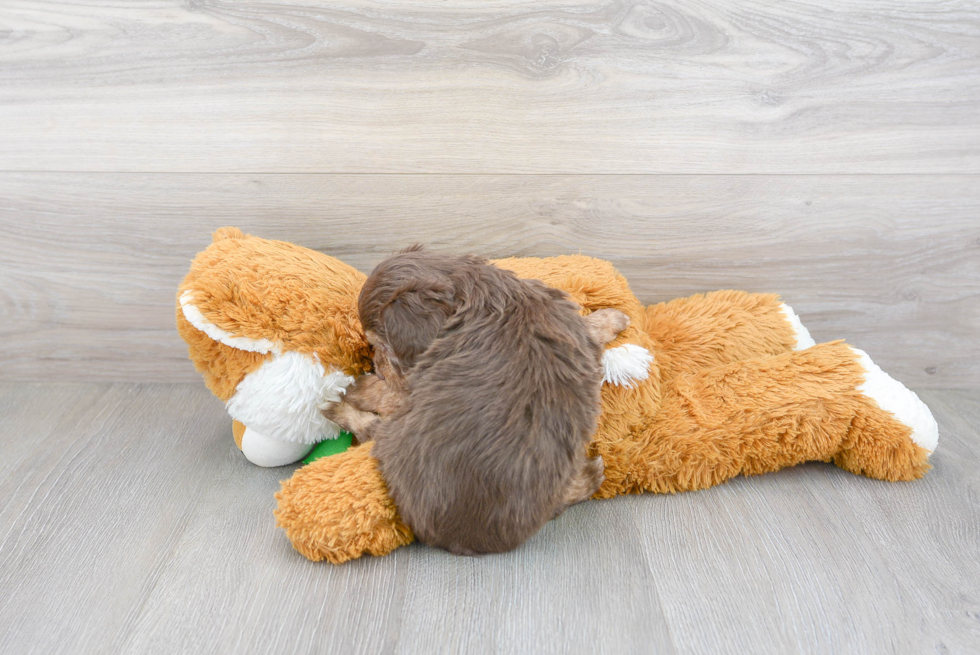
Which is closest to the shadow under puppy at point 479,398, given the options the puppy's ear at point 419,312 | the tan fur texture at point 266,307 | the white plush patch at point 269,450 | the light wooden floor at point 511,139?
the puppy's ear at point 419,312

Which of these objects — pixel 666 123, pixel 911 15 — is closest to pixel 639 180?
pixel 666 123

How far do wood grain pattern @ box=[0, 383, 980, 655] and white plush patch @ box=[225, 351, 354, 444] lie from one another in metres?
0.10

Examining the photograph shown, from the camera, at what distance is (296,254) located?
930 mm

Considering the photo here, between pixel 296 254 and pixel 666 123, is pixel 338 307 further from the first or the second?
pixel 666 123

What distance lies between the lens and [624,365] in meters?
0.88

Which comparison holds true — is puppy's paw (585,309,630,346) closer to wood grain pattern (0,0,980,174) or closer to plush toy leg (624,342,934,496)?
plush toy leg (624,342,934,496)

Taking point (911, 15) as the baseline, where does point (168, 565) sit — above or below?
below

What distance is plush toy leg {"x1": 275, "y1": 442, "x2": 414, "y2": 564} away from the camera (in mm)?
762

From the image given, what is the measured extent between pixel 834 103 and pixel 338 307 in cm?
81

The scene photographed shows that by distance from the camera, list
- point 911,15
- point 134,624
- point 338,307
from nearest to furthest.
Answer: point 134,624 < point 338,307 < point 911,15

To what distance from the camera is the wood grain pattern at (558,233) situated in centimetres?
108

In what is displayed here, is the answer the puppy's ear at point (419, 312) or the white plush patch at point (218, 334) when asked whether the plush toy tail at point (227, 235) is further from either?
the puppy's ear at point (419, 312)

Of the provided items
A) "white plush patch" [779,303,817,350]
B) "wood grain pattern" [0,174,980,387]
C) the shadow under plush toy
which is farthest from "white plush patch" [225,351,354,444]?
"white plush patch" [779,303,817,350]

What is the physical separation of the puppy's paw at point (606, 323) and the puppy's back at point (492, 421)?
0.09m
